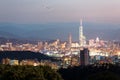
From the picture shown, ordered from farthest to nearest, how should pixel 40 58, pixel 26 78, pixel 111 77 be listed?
pixel 40 58
pixel 26 78
pixel 111 77

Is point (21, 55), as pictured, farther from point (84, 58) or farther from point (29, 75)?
point (29, 75)

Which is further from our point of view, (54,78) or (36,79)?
(54,78)

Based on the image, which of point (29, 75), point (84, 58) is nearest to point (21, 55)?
point (84, 58)

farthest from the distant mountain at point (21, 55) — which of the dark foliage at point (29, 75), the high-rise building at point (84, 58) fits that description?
the dark foliage at point (29, 75)

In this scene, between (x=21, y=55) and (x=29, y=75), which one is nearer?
(x=29, y=75)

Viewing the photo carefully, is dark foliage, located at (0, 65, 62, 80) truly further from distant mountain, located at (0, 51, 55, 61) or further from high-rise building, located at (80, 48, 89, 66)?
distant mountain, located at (0, 51, 55, 61)

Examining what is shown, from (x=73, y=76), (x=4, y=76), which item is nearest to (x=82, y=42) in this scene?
(x=73, y=76)

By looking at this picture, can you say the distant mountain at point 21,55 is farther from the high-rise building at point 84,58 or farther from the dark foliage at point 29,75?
the dark foliage at point 29,75

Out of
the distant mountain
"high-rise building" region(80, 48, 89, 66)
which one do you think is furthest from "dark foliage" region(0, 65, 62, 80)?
the distant mountain

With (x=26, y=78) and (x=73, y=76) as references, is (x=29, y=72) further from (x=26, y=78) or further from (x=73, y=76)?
(x=73, y=76)

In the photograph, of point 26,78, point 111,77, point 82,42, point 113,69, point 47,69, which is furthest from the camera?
point 82,42

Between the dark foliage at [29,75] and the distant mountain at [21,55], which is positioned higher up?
the distant mountain at [21,55]
